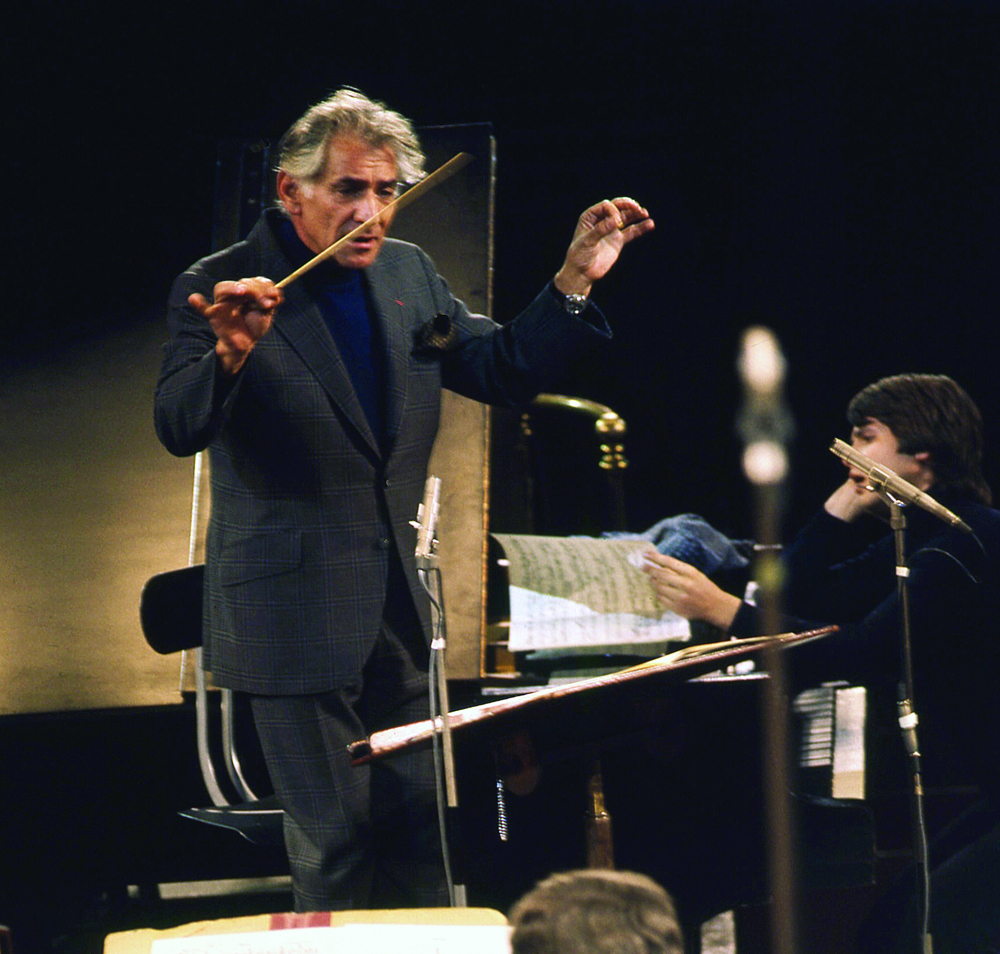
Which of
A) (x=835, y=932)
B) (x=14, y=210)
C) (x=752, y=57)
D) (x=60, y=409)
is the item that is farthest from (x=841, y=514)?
(x=14, y=210)

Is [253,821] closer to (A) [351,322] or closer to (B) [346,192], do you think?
(A) [351,322]

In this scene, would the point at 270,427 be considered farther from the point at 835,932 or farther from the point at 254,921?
the point at 835,932

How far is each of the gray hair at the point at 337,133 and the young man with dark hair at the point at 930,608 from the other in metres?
0.87

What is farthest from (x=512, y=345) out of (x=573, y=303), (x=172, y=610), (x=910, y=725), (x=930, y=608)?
(x=930, y=608)

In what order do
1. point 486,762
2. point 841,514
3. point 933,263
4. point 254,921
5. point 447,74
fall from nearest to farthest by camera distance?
1. point 254,921
2. point 486,762
3. point 841,514
4. point 447,74
5. point 933,263

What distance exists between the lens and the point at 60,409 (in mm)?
2533

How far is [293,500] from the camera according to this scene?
168 centimetres

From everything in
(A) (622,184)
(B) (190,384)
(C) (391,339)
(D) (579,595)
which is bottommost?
(D) (579,595)

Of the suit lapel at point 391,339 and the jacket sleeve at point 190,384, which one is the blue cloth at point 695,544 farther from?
the jacket sleeve at point 190,384

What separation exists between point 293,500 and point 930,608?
50.6 inches

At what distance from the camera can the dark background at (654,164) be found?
2.59m

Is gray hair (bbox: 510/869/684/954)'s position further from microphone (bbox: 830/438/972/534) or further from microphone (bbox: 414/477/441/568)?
microphone (bbox: 830/438/972/534)

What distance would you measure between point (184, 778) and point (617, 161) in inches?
→ 88.2

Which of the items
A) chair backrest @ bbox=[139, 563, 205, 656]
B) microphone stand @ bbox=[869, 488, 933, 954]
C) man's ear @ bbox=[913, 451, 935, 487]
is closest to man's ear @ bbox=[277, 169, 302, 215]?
chair backrest @ bbox=[139, 563, 205, 656]
